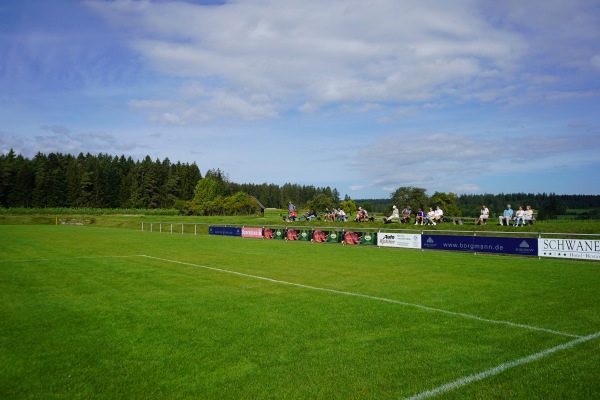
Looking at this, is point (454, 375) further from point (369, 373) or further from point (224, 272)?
point (224, 272)

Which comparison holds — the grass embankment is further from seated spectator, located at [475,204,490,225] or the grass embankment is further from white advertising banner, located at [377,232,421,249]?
white advertising banner, located at [377,232,421,249]

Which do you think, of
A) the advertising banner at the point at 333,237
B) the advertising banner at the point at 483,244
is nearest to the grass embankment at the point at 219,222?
the advertising banner at the point at 333,237

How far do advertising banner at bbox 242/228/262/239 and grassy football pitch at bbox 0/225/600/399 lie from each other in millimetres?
22285

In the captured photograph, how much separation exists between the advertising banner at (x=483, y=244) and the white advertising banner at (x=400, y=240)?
498mm

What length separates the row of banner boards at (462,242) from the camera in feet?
64.3

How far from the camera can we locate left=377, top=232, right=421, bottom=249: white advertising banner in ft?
85.6

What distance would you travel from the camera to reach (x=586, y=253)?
19125 millimetres

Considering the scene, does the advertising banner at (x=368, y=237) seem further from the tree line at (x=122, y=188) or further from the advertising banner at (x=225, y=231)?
the tree line at (x=122, y=188)

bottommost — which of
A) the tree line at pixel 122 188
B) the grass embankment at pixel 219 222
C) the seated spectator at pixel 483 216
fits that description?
the grass embankment at pixel 219 222

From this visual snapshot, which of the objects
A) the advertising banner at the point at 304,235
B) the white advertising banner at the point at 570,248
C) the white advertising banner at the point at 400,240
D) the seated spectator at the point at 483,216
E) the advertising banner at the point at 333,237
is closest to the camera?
the white advertising banner at the point at 570,248

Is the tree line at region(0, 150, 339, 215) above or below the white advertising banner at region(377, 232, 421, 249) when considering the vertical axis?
above

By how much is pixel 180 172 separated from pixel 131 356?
402ft

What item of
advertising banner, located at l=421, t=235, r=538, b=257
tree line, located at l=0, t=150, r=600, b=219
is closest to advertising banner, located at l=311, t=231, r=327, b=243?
advertising banner, located at l=421, t=235, r=538, b=257

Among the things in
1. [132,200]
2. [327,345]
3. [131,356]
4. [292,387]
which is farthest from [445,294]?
[132,200]
